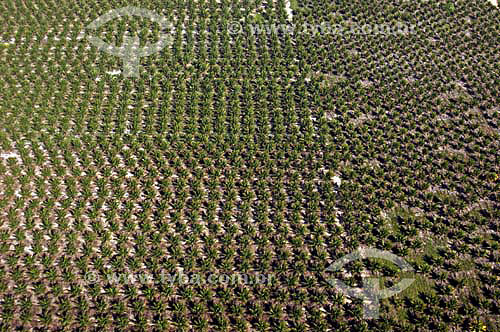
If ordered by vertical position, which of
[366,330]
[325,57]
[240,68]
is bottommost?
[366,330]

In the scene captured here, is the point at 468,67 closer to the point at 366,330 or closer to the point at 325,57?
the point at 325,57

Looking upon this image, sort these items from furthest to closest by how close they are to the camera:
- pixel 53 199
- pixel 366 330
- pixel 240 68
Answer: pixel 240 68 → pixel 53 199 → pixel 366 330

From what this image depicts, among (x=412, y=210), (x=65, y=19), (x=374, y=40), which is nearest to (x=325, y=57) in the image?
(x=374, y=40)

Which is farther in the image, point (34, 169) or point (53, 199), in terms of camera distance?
point (34, 169)

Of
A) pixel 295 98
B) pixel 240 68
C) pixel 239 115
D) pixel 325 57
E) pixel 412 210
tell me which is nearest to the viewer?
pixel 412 210

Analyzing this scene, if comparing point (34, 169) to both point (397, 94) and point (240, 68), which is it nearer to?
point (240, 68)

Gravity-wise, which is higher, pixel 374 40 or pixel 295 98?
pixel 374 40
